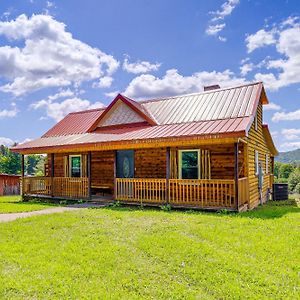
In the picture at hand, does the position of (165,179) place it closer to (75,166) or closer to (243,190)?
(243,190)

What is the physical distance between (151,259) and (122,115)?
11393 millimetres

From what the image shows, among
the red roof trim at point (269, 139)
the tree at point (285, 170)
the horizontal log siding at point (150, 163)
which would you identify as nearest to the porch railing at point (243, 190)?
the horizontal log siding at point (150, 163)

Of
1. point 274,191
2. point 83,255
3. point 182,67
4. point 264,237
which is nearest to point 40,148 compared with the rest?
point 182,67

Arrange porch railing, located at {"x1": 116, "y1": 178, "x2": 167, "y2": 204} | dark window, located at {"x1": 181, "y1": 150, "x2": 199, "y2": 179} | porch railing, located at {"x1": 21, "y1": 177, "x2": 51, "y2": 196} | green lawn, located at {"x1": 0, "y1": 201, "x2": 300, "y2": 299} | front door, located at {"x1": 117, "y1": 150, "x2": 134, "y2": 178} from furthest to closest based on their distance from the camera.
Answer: porch railing, located at {"x1": 21, "y1": 177, "x2": 51, "y2": 196} < front door, located at {"x1": 117, "y1": 150, "x2": 134, "y2": 178} < dark window, located at {"x1": 181, "y1": 150, "x2": 199, "y2": 179} < porch railing, located at {"x1": 116, "y1": 178, "x2": 167, "y2": 204} < green lawn, located at {"x1": 0, "y1": 201, "x2": 300, "y2": 299}

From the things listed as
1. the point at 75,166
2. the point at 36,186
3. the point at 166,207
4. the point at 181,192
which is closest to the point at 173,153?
the point at 181,192

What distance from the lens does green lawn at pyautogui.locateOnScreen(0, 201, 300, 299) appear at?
4293 millimetres

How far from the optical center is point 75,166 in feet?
55.4

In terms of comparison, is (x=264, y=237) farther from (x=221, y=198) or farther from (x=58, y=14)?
(x=58, y=14)

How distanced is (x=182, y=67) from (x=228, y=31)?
413 cm

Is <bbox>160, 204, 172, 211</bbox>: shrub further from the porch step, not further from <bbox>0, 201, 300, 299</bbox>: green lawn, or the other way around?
<bbox>0, 201, 300, 299</bbox>: green lawn

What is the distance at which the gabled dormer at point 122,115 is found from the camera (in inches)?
599

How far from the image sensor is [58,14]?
1237cm

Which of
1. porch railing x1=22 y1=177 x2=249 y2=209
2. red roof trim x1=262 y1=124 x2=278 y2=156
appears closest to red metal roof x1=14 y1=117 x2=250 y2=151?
porch railing x1=22 y1=177 x2=249 y2=209

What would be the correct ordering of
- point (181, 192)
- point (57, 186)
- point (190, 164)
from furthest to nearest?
1. point (57, 186)
2. point (190, 164)
3. point (181, 192)
